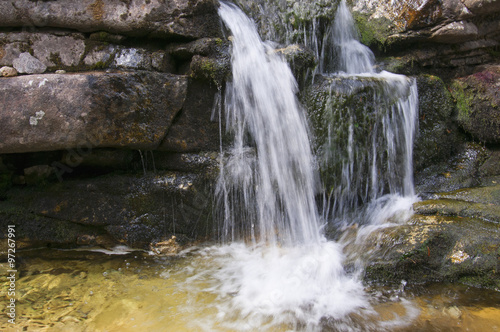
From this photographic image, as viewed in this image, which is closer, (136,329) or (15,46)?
(136,329)

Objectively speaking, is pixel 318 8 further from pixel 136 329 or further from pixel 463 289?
pixel 136 329

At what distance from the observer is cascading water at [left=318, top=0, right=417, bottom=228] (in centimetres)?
444

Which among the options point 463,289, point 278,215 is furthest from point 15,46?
point 463,289

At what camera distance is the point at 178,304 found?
117 inches

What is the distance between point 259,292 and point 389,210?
7.81ft

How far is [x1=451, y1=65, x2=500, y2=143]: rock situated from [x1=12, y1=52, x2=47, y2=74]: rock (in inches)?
258

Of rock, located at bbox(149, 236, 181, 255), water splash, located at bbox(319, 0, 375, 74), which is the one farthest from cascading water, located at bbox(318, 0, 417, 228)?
rock, located at bbox(149, 236, 181, 255)

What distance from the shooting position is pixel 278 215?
434cm

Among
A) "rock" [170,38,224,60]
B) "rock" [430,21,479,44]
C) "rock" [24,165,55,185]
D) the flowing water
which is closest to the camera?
the flowing water

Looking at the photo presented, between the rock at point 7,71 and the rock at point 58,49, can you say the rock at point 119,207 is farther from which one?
the rock at point 58,49

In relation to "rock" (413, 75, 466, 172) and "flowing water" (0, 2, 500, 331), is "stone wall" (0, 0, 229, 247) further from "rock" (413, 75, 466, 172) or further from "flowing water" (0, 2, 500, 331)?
"rock" (413, 75, 466, 172)

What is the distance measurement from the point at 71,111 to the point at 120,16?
1492 millimetres

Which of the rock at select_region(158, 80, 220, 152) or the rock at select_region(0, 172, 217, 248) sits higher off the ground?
the rock at select_region(158, 80, 220, 152)

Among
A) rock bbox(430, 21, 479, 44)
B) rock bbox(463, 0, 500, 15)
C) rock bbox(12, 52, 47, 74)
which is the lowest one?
rock bbox(12, 52, 47, 74)
